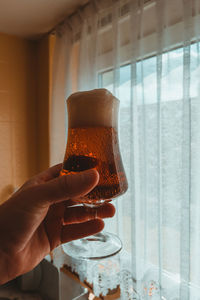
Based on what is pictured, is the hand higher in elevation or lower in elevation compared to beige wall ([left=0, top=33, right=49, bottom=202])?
lower

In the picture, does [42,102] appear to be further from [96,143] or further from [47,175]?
[96,143]

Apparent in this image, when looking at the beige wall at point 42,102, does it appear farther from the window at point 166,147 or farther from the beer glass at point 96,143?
the beer glass at point 96,143

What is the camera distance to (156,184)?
137 centimetres

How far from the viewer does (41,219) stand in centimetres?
70

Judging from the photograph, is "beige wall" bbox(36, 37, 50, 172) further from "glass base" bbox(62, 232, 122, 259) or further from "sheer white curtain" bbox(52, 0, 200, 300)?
"glass base" bbox(62, 232, 122, 259)

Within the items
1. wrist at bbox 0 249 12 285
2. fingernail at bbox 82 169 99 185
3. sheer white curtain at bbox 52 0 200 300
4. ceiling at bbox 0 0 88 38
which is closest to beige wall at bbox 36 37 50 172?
ceiling at bbox 0 0 88 38

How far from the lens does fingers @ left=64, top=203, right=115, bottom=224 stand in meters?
0.90

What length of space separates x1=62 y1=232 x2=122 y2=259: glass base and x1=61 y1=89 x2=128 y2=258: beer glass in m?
0.20

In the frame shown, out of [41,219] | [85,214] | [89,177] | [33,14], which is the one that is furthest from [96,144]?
[33,14]

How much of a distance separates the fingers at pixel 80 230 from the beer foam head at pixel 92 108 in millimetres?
382

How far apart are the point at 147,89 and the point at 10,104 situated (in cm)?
131

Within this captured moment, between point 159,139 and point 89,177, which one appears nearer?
point 89,177

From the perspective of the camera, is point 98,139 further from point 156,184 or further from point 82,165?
point 156,184

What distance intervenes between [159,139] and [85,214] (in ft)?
2.03
